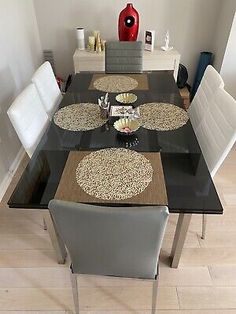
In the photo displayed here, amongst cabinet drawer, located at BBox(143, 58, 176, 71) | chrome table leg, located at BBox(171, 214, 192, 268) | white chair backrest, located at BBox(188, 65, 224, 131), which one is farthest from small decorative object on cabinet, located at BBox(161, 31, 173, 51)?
chrome table leg, located at BBox(171, 214, 192, 268)

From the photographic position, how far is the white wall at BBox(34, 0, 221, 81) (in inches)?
117

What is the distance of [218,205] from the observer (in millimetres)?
1088

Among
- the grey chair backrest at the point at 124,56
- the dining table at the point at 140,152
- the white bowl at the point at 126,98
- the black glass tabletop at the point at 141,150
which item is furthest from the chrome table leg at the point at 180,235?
the grey chair backrest at the point at 124,56

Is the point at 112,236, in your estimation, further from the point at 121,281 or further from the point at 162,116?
the point at 162,116

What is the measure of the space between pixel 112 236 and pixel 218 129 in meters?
0.90

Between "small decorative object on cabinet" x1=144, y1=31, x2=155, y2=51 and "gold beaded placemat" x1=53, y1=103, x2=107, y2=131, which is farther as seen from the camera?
"small decorative object on cabinet" x1=144, y1=31, x2=155, y2=51

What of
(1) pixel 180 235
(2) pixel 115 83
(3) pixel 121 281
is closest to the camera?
(1) pixel 180 235

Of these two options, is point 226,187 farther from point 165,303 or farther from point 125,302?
point 125,302

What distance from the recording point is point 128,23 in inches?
110

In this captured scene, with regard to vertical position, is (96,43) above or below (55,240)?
above

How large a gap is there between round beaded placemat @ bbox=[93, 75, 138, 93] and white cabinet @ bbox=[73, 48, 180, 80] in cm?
74

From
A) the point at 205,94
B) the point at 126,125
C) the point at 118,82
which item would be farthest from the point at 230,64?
the point at 126,125

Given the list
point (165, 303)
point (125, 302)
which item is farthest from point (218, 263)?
point (125, 302)

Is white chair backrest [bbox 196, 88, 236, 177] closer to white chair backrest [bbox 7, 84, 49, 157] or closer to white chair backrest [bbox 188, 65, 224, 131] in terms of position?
white chair backrest [bbox 188, 65, 224, 131]
